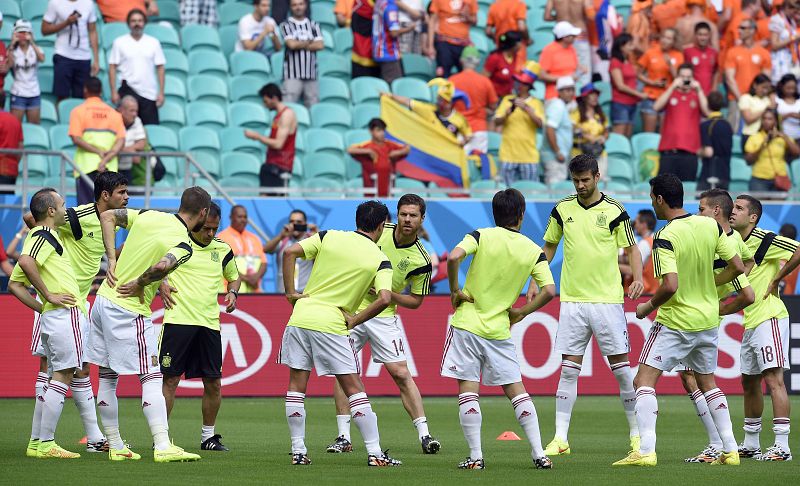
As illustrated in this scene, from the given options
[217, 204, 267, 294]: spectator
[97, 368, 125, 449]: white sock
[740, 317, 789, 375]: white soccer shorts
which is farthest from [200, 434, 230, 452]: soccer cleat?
[217, 204, 267, 294]: spectator

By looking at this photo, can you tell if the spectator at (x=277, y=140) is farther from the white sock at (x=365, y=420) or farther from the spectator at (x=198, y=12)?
the white sock at (x=365, y=420)

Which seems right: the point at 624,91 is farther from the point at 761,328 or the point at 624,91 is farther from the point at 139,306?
the point at 139,306

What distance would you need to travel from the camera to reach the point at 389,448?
1218 centimetres

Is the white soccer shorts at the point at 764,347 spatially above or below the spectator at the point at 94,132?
below

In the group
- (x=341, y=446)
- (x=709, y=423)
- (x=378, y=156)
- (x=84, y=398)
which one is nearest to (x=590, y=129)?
(x=378, y=156)

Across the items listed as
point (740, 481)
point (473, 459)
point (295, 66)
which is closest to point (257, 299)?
point (295, 66)

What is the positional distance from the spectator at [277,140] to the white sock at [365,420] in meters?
9.81

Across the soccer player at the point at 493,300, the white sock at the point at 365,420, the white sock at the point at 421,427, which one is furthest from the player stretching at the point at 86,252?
the soccer player at the point at 493,300

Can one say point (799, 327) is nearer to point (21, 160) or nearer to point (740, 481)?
point (740, 481)

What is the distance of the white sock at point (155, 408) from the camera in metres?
10.3

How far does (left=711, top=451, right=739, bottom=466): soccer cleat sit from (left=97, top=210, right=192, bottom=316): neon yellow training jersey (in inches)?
181

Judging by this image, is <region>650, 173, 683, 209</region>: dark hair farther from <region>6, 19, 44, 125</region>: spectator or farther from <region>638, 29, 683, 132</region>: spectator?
<region>638, 29, 683, 132</region>: spectator

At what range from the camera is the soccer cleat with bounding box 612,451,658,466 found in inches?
414

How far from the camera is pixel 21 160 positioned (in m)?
19.1
